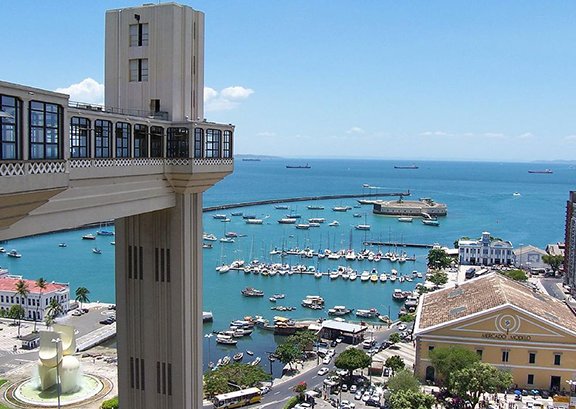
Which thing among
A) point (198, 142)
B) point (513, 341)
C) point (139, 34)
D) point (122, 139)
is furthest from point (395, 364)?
point (122, 139)

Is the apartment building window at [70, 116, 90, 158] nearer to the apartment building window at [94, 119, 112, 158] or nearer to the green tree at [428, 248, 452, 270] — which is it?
the apartment building window at [94, 119, 112, 158]

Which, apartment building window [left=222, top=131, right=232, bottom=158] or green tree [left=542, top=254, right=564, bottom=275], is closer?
apartment building window [left=222, top=131, right=232, bottom=158]

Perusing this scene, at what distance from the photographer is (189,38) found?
12688 mm

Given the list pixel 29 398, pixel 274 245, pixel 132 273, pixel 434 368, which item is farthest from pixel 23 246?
pixel 132 273

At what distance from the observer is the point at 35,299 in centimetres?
4353

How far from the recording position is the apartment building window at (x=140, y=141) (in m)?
10.9

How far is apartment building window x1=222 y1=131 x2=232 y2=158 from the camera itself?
13350 mm

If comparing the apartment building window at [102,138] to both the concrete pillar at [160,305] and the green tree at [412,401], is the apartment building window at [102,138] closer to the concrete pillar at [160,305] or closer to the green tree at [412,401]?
the concrete pillar at [160,305]

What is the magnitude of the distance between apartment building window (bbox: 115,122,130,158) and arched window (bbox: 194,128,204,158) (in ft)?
5.71

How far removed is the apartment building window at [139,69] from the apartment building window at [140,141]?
1958 millimetres

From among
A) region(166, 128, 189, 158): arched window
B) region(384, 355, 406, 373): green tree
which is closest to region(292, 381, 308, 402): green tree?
region(384, 355, 406, 373): green tree

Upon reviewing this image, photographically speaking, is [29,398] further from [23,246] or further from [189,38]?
[23,246]

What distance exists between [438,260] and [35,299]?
40.9 m

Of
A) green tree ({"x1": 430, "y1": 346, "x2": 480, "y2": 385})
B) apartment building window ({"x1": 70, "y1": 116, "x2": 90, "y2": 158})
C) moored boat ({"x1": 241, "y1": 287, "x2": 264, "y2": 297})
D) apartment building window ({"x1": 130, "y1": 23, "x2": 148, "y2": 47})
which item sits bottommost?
moored boat ({"x1": 241, "y1": 287, "x2": 264, "y2": 297})
